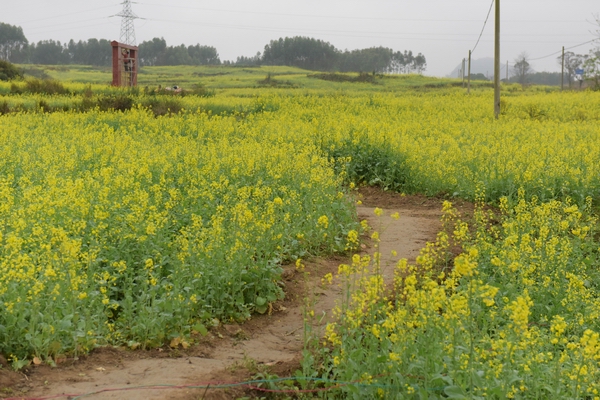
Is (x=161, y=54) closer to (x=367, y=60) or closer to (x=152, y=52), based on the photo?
(x=152, y=52)

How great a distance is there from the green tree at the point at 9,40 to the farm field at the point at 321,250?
10482cm

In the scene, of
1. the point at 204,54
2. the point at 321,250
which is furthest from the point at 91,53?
the point at 321,250

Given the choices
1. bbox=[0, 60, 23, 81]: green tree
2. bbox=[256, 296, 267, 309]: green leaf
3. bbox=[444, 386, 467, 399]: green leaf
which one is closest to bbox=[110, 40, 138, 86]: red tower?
bbox=[0, 60, 23, 81]: green tree

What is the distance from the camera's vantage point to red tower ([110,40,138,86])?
126 ft

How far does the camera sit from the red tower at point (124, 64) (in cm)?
3828

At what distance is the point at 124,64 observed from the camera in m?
40.8

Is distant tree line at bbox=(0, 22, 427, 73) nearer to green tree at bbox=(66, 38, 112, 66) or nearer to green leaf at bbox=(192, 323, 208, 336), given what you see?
green tree at bbox=(66, 38, 112, 66)

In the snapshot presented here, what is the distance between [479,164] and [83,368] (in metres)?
10.2

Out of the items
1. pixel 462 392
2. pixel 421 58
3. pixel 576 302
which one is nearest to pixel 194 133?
pixel 576 302

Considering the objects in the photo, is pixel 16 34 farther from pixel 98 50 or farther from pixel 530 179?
pixel 530 179

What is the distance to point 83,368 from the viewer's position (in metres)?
4.97

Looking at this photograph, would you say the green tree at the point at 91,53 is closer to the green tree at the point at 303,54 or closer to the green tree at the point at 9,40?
the green tree at the point at 9,40

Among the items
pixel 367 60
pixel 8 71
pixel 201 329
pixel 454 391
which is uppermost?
pixel 367 60

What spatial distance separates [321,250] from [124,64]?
35.1m
